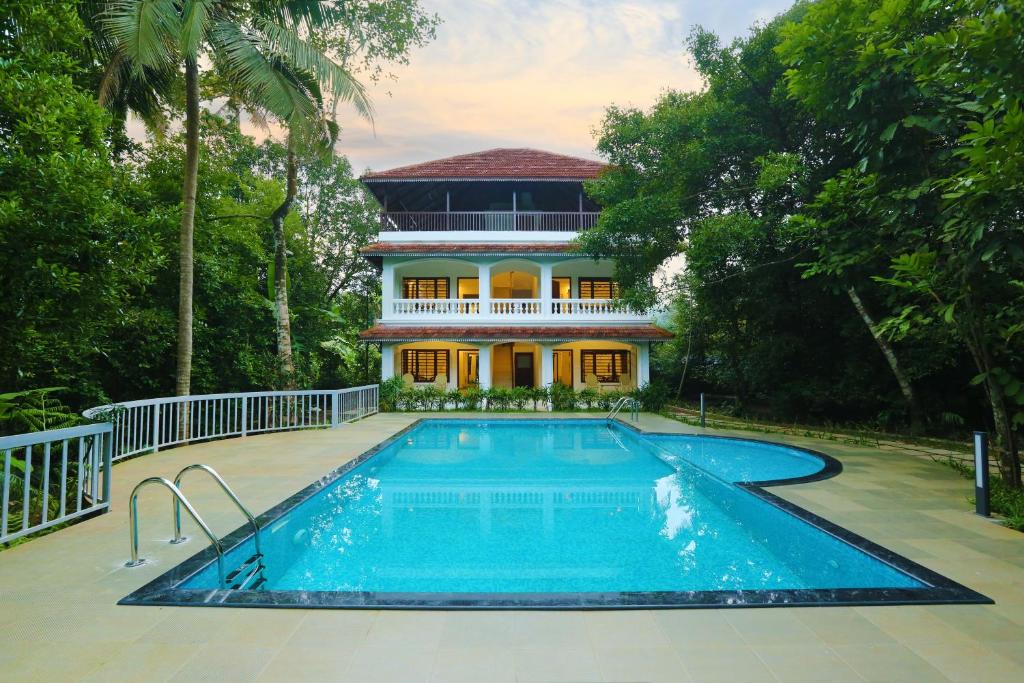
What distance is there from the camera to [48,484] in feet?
14.0

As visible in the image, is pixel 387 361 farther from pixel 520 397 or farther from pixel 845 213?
pixel 845 213

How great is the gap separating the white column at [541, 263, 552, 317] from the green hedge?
125 inches

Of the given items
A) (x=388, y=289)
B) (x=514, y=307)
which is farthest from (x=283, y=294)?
(x=514, y=307)

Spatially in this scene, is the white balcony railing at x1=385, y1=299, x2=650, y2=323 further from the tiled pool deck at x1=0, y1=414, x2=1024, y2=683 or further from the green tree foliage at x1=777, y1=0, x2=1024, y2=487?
the tiled pool deck at x1=0, y1=414, x2=1024, y2=683

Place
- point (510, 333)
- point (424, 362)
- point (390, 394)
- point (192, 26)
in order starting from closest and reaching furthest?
point (192, 26) → point (390, 394) → point (510, 333) → point (424, 362)

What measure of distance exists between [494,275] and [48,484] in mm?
18375

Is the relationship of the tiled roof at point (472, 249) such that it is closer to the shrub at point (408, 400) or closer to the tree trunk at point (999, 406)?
the shrub at point (408, 400)

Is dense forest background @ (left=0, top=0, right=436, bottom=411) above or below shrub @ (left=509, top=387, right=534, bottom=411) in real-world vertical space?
above

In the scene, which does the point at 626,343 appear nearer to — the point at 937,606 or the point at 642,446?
the point at 642,446

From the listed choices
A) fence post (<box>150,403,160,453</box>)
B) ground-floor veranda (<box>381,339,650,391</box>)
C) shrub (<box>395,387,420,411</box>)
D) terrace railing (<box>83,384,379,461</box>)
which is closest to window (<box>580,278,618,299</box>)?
ground-floor veranda (<box>381,339,650,391</box>)

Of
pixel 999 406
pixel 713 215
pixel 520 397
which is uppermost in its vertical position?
pixel 713 215

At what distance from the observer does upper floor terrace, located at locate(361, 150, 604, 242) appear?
62.5ft

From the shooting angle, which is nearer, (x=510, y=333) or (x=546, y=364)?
(x=510, y=333)

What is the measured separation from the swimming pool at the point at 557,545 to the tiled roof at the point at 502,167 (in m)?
13.3
